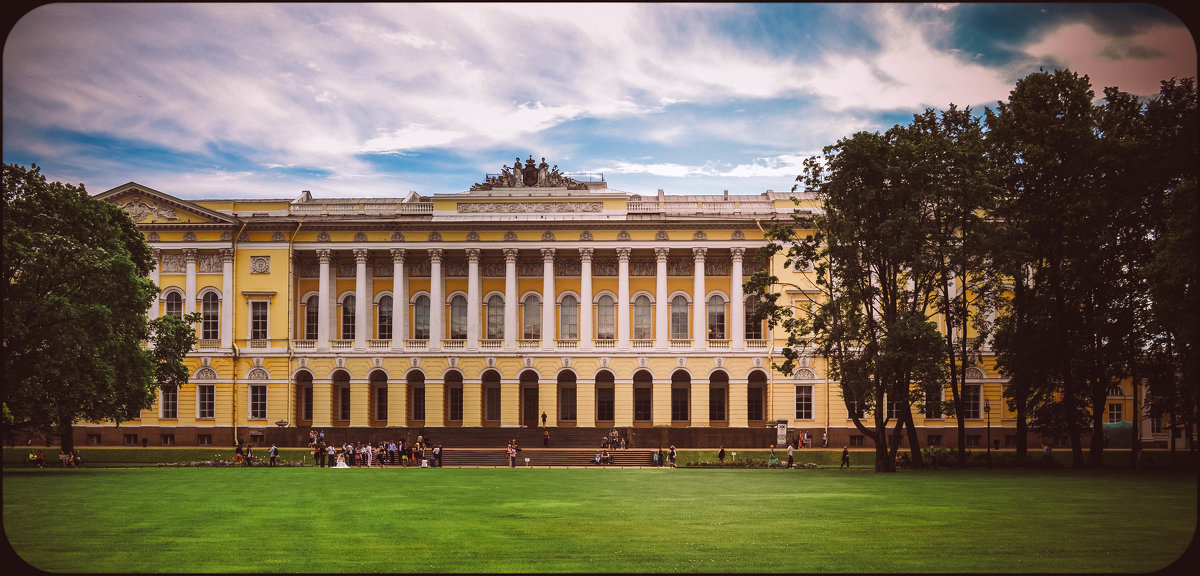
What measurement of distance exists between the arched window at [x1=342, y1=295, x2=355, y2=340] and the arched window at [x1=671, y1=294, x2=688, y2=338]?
20.3m

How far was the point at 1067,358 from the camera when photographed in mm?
40031

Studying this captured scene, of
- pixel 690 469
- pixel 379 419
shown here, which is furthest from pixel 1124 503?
pixel 379 419

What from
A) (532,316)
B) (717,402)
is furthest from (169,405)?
(717,402)

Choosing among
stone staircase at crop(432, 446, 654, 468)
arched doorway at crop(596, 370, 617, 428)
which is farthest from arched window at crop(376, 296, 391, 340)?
stone staircase at crop(432, 446, 654, 468)

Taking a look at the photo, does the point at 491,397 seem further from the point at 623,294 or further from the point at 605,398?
the point at 623,294

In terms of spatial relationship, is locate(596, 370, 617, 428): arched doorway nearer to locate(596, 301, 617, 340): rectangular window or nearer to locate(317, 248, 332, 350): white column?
locate(596, 301, 617, 340): rectangular window

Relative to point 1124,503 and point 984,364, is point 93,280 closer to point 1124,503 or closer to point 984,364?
point 1124,503

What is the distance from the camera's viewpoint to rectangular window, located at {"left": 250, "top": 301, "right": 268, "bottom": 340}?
65625mm

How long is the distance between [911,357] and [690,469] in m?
12.5

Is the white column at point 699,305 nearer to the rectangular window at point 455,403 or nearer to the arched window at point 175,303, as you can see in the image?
the rectangular window at point 455,403

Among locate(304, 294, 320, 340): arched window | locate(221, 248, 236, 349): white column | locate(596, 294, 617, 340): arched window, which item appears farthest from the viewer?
locate(596, 294, 617, 340): arched window

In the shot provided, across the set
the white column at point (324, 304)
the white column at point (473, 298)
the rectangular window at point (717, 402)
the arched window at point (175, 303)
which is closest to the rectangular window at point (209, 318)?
the arched window at point (175, 303)

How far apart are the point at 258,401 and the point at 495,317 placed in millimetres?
15388

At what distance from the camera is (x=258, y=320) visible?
6569 cm
